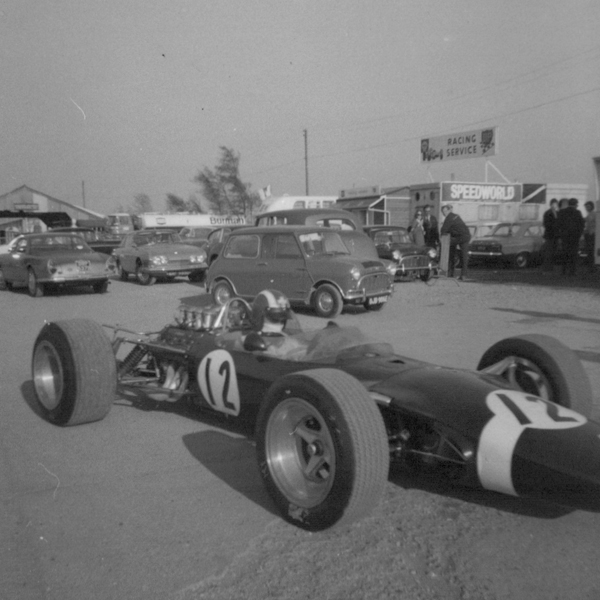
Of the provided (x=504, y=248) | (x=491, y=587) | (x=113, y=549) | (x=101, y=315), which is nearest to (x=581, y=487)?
(x=491, y=587)

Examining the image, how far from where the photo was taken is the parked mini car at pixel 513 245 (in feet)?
72.7

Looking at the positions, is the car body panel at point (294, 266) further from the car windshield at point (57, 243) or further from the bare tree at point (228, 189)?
the bare tree at point (228, 189)

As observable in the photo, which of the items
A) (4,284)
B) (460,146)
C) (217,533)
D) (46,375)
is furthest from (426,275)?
(460,146)

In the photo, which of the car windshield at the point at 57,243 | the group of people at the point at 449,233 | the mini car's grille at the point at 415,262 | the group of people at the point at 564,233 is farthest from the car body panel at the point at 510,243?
the car windshield at the point at 57,243

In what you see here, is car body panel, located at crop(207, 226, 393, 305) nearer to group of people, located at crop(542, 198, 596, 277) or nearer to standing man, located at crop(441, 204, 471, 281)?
standing man, located at crop(441, 204, 471, 281)

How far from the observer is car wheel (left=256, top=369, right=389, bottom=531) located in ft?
10.0

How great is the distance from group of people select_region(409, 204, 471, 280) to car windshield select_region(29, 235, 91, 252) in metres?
8.74

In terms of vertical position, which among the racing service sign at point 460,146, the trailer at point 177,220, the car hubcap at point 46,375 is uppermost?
the racing service sign at point 460,146

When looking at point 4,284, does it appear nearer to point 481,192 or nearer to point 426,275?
point 426,275

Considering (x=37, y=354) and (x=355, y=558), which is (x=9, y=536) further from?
(x=37, y=354)

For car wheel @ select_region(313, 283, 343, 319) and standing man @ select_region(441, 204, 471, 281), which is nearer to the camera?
car wheel @ select_region(313, 283, 343, 319)

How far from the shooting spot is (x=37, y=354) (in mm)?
5508

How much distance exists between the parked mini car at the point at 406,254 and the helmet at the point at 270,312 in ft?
41.7

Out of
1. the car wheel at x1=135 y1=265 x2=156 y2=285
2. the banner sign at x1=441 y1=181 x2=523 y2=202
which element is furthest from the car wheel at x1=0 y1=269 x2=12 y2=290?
the banner sign at x1=441 y1=181 x2=523 y2=202
